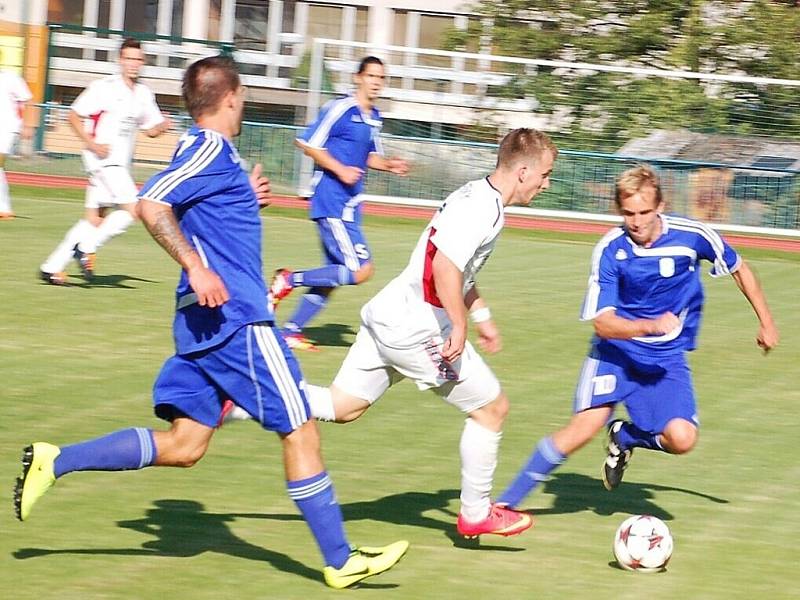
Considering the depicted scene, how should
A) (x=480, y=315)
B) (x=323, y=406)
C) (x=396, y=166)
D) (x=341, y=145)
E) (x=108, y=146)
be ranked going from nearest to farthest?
Result: 1. (x=323, y=406)
2. (x=480, y=315)
3. (x=396, y=166)
4. (x=341, y=145)
5. (x=108, y=146)

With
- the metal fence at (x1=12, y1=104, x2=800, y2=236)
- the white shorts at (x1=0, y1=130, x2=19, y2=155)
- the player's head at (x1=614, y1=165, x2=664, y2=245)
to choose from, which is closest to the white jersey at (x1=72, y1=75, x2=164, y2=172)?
the white shorts at (x1=0, y1=130, x2=19, y2=155)

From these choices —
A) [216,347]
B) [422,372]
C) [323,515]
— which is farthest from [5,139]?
[323,515]

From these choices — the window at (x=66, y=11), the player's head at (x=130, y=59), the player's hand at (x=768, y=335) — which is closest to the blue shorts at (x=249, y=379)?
the player's hand at (x=768, y=335)

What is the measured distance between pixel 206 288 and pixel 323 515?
2.84ft

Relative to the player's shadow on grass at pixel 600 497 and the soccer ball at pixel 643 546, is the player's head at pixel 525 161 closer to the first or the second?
the soccer ball at pixel 643 546

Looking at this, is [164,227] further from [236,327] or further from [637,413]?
[637,413]

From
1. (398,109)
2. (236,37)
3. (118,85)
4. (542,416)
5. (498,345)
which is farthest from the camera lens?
(236,37)

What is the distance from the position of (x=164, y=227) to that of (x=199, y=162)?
27cm

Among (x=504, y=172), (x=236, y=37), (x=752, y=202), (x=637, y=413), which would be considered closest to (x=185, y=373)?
(x=504, y=172)

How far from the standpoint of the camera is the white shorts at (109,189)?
11867 mm

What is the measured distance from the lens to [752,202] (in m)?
21.3

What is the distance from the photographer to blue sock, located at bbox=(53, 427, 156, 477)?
4.94 m

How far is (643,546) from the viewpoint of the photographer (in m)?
5.30

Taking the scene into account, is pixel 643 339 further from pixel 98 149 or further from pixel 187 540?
pixel 98 149
